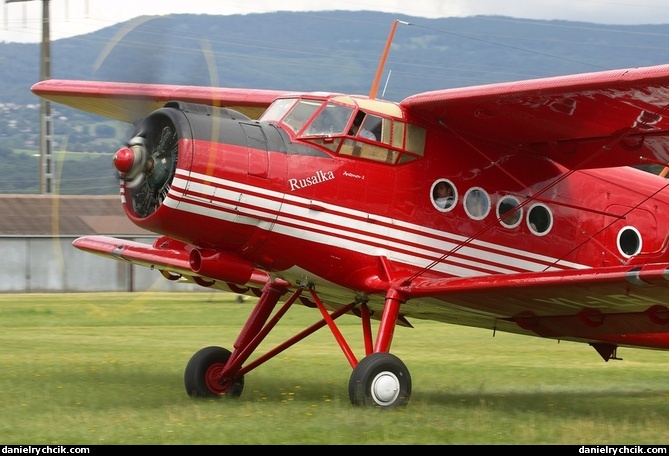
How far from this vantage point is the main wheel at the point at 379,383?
11.3 m

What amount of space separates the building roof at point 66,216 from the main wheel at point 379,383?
37727 mm

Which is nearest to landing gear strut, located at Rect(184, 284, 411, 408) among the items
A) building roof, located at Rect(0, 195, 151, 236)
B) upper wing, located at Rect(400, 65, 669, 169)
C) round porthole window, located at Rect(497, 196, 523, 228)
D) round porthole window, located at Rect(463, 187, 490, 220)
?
round porthole window, located at Rect(463, 187, 490, 220)

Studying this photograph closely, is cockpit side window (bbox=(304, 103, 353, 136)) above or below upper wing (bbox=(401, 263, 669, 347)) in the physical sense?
above

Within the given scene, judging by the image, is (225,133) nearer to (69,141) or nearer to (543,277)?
(69,141)

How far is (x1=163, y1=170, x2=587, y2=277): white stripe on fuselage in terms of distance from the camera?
36.9ft

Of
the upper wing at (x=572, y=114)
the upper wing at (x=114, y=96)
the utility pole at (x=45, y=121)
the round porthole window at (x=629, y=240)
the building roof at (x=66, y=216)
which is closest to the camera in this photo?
the upper wing at (x=572, y=114)

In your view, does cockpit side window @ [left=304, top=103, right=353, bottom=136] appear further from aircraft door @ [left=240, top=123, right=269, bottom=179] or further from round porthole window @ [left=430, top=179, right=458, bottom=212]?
round porthole window @ [left=430, top=179, right=458, bottom=212]

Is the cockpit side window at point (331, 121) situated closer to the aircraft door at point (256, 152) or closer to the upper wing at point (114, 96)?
the aircraft door at point (256, 152)

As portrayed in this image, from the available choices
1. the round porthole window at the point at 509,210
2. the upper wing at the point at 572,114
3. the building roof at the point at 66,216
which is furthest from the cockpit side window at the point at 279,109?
the building roof at the point at 66,216

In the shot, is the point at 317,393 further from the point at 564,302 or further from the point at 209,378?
the point at 564,302

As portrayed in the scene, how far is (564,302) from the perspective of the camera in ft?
38.4

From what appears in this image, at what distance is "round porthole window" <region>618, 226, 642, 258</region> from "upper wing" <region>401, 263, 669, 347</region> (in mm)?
1086

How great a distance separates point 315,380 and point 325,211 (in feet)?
13.5

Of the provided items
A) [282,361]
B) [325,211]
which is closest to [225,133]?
[325,211]
